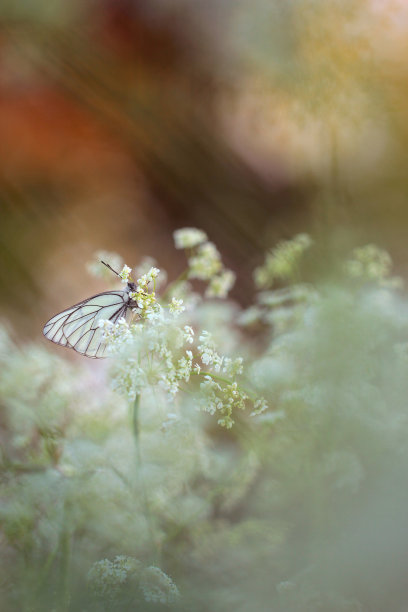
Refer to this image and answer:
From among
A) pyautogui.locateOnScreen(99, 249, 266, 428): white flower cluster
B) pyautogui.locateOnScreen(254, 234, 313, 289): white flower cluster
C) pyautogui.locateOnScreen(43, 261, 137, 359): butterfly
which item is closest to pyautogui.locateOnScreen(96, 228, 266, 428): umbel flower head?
pyautogui.locateOnScreen(99, 249, 266, 428): white flower cluster

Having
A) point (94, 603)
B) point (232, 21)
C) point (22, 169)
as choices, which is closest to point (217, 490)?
point (94, 603)

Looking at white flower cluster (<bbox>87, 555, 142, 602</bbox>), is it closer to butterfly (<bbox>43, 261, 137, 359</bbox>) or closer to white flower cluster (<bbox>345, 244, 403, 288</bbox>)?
butterfly (<bbox>43, 261, 137, 359</bbox>)

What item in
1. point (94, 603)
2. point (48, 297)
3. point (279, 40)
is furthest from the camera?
point (48, 297)

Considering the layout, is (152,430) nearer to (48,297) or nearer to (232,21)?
(48,297)

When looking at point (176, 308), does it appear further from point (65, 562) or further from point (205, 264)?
point (65, 562)

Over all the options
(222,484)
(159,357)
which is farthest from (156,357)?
(222,484)

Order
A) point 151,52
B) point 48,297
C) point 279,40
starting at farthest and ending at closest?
point 151,52 < point 48,297 < point 279,40
